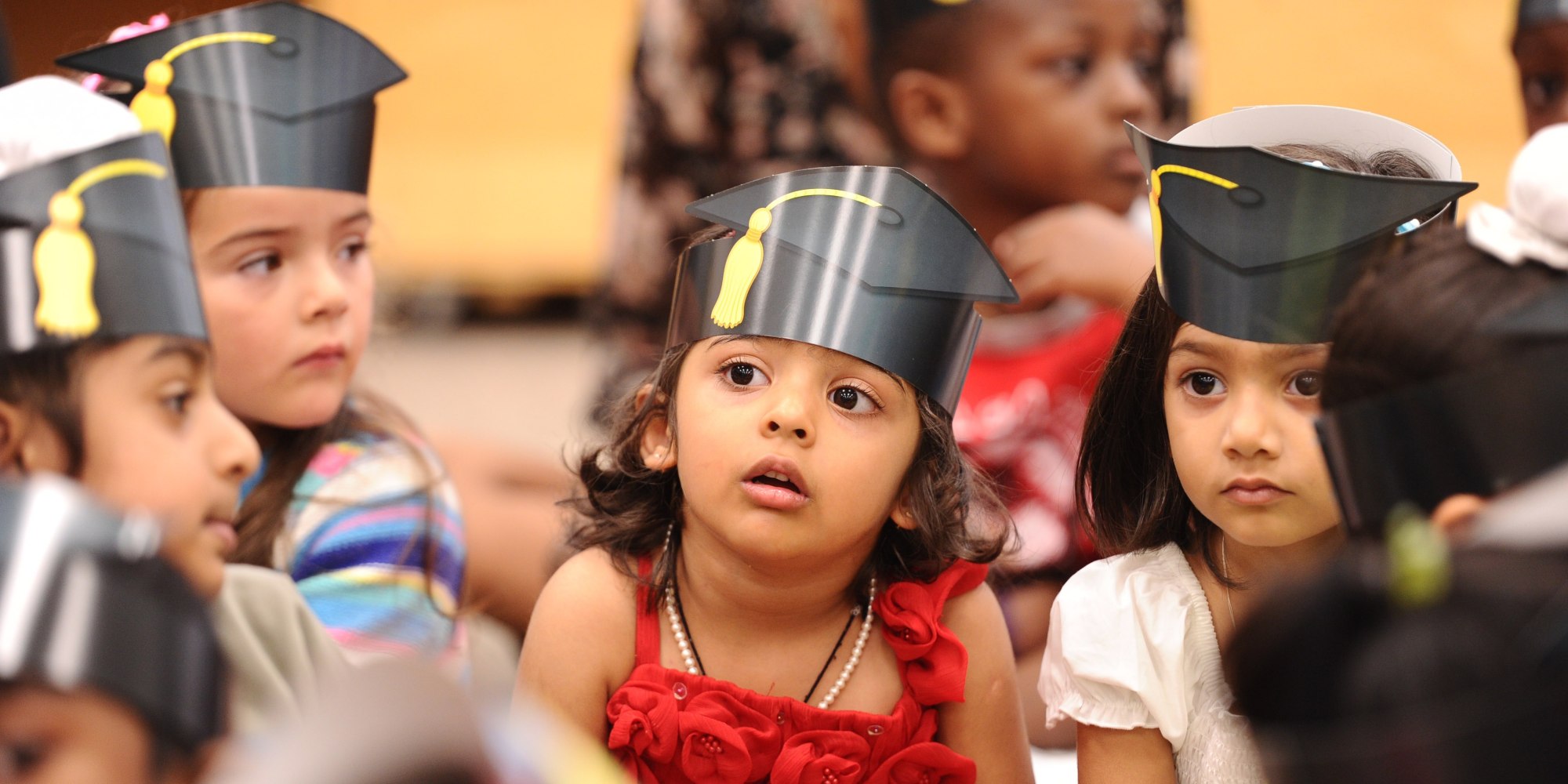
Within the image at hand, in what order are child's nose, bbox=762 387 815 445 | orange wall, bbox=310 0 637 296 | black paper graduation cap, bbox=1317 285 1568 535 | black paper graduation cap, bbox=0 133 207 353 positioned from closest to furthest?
black paper graduation cap, bbox=1317 285 1568 535
black paper graduation cap, bbox=0 133 207 353
child's nose, bbox=762 387 815 445
orange wall, bbox=310 0 637 296

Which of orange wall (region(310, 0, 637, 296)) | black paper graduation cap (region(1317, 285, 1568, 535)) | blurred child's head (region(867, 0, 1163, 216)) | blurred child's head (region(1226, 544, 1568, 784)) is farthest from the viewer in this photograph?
orange wall (region(310, 0, 637, 296))

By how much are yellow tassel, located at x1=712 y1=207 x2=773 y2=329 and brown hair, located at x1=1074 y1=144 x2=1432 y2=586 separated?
0.35 meters

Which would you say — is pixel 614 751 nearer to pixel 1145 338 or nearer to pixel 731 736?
pixel 731 736

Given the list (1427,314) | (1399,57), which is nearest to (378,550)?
(1427,314)

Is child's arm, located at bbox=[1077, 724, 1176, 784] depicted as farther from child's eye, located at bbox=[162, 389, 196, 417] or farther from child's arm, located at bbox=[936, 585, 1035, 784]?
child's eye, located at bbox=[162, 389, 196, 417]

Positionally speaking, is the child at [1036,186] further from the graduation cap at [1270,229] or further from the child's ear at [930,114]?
the graduation cap at [1270,229]

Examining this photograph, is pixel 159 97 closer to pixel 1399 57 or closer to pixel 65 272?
pixel 65 272

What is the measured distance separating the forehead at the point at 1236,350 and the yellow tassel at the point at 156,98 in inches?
38.5

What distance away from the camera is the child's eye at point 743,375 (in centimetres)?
135

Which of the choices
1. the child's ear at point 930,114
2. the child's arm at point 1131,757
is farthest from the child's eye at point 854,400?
the child's ear at point 930,114

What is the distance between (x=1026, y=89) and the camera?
2.19 meters

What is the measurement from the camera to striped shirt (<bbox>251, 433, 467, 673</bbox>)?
1.54m

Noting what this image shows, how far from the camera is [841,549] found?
1391 millimetres

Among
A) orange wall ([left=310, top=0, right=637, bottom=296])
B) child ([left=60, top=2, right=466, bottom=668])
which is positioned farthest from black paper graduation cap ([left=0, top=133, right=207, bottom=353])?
orange wall ([left=310, top=0, right=637, bottom=296])
